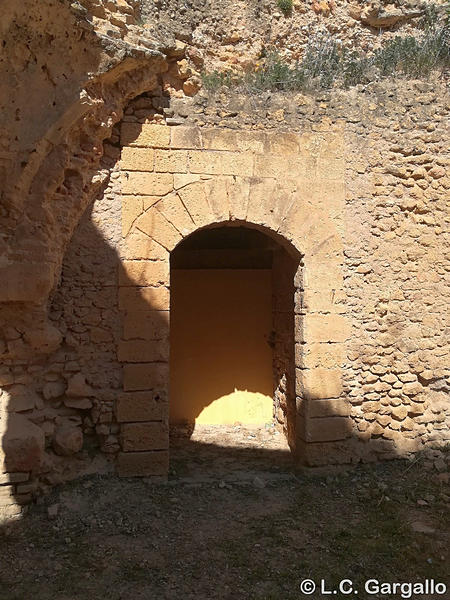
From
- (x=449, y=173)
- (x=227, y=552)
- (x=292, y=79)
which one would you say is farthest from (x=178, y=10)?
(x=227, y=552)

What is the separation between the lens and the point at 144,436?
438 cm

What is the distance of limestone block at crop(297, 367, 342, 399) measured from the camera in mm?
4738

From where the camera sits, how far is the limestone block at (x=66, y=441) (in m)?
4.13

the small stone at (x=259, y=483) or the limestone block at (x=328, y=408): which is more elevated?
the limestone block at (x=328, y=408)

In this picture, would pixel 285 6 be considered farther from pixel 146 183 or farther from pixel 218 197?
pixel 146 183

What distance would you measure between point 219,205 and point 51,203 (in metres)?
1.59

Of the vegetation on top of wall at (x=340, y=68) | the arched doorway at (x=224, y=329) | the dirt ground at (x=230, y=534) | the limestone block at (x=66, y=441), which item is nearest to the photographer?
the dirt ground at (x=230, y=534)

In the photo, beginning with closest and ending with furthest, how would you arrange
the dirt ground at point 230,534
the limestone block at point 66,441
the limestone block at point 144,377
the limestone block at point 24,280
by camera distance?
the dirt ground at point 230,534 < the limestone block at point 24,280 < the limestone block at point 66,441 < the limestone block at point 144,377

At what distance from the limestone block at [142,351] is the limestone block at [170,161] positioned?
1.70 meters

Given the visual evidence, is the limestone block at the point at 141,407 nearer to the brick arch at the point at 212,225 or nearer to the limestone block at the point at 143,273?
the brick arch at the point at 212,225

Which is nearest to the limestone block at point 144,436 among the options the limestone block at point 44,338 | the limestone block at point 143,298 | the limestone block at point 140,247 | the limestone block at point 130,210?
the limestone block at point 44,338

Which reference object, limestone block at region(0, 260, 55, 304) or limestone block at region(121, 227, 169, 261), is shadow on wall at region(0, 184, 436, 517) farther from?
limestone block at region(0, 260, 55, 304)

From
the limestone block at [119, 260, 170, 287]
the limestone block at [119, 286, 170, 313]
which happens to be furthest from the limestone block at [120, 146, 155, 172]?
the limestone block at [119, 286, 170, 313]

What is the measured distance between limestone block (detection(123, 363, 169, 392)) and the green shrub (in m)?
4.89
